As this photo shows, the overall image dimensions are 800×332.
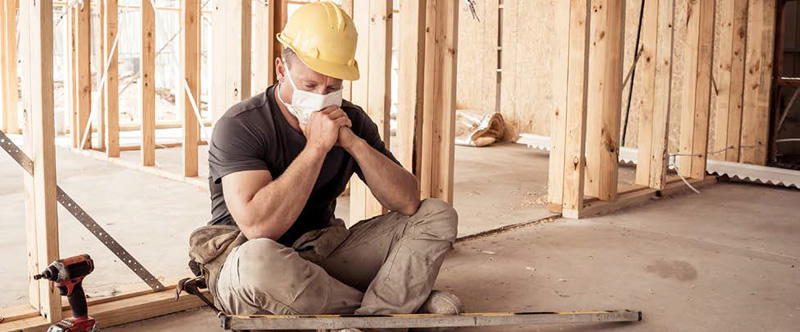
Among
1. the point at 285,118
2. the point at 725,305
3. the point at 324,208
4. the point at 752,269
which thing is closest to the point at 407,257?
the point at 324,208

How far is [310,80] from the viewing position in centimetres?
222

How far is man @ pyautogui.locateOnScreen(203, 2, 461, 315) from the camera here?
2.12 metres

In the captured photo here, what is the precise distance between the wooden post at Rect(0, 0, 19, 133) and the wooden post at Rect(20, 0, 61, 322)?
5.91m

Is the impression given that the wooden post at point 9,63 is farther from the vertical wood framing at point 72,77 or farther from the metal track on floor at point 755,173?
the metal track on floor at point 755,173

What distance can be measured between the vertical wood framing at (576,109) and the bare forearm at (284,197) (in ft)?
7.99

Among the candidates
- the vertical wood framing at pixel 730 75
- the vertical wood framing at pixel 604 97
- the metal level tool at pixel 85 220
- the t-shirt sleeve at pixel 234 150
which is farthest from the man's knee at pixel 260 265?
the vertical wood framing at pixel 730 75

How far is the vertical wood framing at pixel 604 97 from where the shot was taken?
442 centimetres

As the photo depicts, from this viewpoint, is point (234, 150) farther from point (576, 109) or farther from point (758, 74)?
point (758, 74)

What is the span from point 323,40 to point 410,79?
47.5 inches

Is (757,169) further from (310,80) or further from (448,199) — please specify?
(310,80)

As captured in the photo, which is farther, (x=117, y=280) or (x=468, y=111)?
(x=468, y=111)

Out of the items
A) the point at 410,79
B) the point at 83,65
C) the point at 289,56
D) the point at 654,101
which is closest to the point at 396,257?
the point at 289,56

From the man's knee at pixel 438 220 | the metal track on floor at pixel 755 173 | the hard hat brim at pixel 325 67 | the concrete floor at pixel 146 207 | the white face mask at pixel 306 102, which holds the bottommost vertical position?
the concrete floor at pixel 146 207

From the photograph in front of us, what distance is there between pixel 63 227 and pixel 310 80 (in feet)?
7.40
